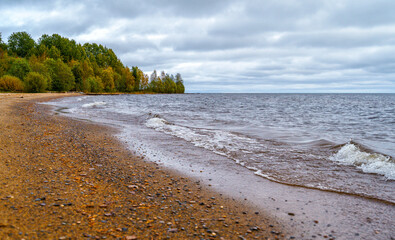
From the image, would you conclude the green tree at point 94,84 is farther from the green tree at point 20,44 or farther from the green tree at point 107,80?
the green tree at point 20,44

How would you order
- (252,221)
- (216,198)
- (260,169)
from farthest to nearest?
1. (260,169)
2. (216,198)
3. (252,221)

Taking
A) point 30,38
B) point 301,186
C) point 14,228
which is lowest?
point 301,186

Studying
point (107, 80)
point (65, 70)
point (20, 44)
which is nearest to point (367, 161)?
point (65, 70)

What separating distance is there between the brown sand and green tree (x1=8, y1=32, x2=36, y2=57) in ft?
468

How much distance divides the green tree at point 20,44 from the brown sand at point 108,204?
142594 mm

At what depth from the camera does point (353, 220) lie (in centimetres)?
441

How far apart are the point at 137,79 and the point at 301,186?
15067cm

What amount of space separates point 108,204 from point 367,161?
8.49 m

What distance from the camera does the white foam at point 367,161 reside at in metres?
7.44

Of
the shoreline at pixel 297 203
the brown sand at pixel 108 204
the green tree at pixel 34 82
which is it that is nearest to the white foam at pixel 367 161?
the shoreline at pixel 297 203

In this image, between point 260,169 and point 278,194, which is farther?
point 260,169

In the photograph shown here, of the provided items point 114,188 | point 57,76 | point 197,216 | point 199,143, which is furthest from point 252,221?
point 57,76

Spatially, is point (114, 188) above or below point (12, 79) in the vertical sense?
below

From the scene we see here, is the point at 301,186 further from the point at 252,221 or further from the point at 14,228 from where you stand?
the point at 14,228
